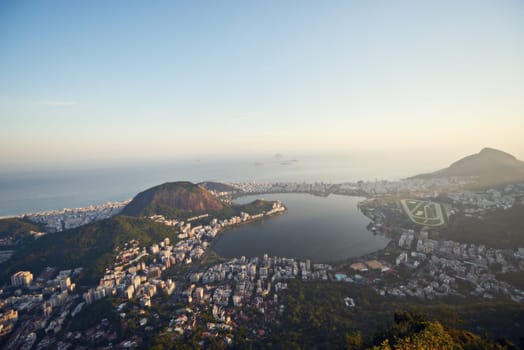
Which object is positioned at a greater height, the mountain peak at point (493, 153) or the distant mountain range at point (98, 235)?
the mountain peak at point (493, 153)

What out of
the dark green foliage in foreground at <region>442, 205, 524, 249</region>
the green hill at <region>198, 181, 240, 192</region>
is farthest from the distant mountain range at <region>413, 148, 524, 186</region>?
the green hill at <region>198, 181, 240, 192</region>

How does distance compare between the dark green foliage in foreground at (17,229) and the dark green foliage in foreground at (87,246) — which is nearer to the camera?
the dark green foliage in foreground at (87,246)

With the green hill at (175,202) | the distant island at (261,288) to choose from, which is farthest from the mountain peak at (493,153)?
the green hill at (175,202)

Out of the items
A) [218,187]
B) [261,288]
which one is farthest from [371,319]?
[218,187]

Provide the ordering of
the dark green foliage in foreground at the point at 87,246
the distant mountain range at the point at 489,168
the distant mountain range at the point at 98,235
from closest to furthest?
the dark green foliage in foreground at the point at 87,246
the distant mountain range at the point at 98,235
the distant mountain range at the point at 489,168

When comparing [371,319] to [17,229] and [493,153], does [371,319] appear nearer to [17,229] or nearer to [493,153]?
[17,229]

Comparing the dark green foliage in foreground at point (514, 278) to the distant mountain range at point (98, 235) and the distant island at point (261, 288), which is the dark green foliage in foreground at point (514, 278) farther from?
the distant mountain range at point (98, 235)

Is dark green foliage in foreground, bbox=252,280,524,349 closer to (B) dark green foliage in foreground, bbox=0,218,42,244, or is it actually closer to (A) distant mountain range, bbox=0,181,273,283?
(A) distant mountain range, bbox=0,181,273,283

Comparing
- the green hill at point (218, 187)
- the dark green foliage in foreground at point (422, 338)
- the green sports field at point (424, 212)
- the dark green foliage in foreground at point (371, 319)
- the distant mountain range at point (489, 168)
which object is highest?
the distant mountain range at point (489, 168)
